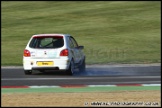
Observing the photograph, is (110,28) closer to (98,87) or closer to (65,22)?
(65,22)

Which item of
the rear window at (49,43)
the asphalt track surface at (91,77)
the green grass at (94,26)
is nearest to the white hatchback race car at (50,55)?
the rear window at (49,43)

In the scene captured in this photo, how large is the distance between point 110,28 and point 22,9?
14.4 meters

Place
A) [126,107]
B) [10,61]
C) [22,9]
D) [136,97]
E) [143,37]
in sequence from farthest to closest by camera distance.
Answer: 1. [22,9]
2. [143,37]
3. [10,61]
4. [136,97]
5. [126,107]

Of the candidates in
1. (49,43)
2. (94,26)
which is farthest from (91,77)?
(94,26)

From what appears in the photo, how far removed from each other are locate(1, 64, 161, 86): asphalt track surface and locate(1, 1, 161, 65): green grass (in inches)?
153

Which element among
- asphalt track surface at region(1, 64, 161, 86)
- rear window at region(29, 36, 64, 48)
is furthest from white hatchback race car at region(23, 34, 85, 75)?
asphalt track surface at region(1, 64, 161, 86)

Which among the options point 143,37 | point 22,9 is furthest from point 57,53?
point 22,9

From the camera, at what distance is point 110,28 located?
149ft

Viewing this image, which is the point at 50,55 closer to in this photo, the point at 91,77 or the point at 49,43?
the point at 49,43

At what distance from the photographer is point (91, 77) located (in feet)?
61.1

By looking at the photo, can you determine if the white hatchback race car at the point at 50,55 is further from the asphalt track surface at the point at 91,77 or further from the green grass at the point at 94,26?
the green grass at the point at 94,26

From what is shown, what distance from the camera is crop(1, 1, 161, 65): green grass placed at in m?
30.9

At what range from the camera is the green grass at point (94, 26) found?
30938 millimetres

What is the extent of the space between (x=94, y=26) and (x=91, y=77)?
93.5 ft
